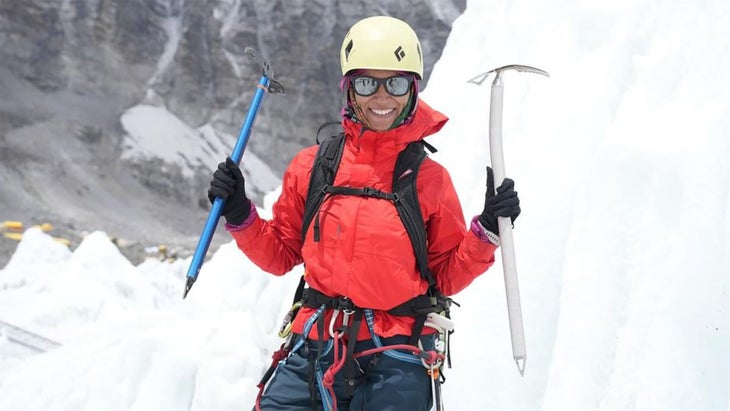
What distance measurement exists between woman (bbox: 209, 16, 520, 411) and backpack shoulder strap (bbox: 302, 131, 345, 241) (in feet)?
0.09

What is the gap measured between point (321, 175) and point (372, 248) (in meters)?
0.39

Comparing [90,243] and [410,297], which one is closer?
[410,297]

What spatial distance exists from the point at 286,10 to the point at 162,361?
36601mm

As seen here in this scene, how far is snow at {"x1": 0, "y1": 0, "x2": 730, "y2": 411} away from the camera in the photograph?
9.53ft

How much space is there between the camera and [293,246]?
263 centimetres

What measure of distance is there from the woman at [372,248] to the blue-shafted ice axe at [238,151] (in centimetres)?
13

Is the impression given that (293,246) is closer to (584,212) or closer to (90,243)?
(584,212)

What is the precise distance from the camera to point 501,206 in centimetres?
224

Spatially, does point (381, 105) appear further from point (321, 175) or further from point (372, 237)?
point (372, 237)

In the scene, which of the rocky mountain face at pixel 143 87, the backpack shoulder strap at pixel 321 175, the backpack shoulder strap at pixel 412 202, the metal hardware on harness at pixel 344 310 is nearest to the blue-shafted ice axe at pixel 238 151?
the backpack shoulder strap at pixel 321 175

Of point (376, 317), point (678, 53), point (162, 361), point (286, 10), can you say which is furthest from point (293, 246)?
point (286, 10)

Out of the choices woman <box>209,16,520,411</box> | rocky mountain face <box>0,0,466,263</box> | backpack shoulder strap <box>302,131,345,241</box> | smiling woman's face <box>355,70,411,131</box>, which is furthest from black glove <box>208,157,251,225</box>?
rocky mountain face <box>0,0,466,263</box>

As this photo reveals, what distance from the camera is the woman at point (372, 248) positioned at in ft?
7.54

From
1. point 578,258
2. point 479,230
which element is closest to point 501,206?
point 479,230
